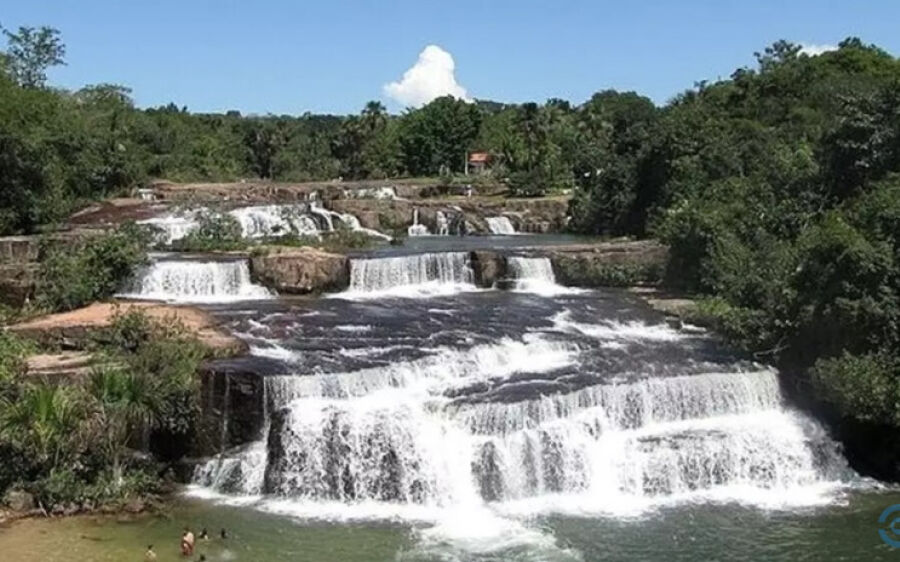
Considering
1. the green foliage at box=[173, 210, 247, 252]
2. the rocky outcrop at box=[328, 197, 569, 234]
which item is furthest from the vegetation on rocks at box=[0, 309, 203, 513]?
the rocky outcrop at box=[328, 197, 569, 234]

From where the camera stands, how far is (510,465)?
57.1 feet

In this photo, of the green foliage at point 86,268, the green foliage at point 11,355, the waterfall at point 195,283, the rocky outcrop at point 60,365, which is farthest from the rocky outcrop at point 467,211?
the rocky outcrop at point 60,365

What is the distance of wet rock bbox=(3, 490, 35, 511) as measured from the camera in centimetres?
1570

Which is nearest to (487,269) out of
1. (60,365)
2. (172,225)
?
(172,225)

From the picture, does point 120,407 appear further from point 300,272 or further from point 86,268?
point 300,272

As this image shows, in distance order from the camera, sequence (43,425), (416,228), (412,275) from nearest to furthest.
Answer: (43,425) < (412,275) < (416,228)

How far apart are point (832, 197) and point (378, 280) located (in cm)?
1323

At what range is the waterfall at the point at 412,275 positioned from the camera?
28.4 meters

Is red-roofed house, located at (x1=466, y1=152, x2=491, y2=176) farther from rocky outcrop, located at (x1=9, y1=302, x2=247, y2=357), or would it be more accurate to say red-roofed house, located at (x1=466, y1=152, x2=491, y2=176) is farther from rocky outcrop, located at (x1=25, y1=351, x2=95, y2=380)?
rocky outcrop, located at (x1=25, y1=351, x2=95, y2=380)

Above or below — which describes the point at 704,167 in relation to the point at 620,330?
above

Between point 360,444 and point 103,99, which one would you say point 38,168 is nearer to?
point 360,444

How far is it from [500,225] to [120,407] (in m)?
29.5

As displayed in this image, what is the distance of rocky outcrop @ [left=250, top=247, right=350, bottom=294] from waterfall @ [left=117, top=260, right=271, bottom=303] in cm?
35

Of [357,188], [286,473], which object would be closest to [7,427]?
[286,473]
